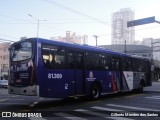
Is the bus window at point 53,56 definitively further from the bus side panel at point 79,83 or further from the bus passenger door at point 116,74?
the bus passenger door at point 116,74

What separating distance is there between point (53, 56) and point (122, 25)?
118 ft

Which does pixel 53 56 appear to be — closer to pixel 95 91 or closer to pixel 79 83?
pixel 79 83

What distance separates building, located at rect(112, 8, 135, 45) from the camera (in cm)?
4959

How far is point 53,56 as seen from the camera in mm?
14961

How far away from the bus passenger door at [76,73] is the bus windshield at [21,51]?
2567mm

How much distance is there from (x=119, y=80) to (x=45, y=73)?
8408mm

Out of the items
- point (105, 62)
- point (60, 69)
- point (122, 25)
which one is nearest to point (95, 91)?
point (105, 62)

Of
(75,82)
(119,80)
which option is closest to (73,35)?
(119,80)

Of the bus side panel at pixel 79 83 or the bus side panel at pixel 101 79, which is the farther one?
the bus side panel at pixel 101 79

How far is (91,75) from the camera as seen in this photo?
18.0 m

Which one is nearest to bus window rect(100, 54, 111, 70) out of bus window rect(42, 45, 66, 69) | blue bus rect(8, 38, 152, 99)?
blue bus rect(8, 38, 152, 99)

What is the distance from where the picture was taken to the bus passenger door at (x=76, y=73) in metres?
16.1

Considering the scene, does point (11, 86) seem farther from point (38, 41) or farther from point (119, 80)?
point (119, 80)

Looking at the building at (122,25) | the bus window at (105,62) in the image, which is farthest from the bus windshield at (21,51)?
the building at (122,25)
